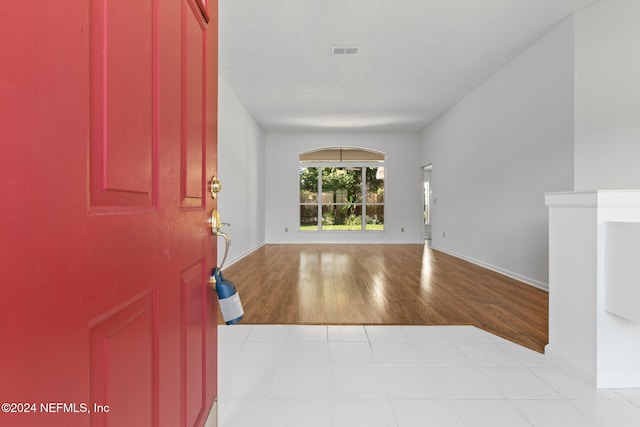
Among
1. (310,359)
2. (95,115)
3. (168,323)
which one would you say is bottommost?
(310,359)

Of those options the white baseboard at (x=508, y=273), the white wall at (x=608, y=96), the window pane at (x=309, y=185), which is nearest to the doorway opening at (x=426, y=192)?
the white baseboard at (x=508, y=273)

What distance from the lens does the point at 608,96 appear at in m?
3.27

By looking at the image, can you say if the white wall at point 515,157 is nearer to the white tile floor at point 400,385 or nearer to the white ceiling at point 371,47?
the white ceiling at point 371,47

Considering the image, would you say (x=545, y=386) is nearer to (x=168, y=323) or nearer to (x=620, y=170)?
(x=168, y=323)

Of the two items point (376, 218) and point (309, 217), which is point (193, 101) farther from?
point (376, 218)

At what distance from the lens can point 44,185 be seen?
0.40 m

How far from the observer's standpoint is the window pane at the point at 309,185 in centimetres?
896

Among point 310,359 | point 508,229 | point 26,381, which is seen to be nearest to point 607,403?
point 310,359

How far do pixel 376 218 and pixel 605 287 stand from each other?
24.1 ft

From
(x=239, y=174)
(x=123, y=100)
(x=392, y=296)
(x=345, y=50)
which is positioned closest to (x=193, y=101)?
(x=123, y=100)

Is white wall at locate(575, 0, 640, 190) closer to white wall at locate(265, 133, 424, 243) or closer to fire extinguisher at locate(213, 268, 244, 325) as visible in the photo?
fire extinguisher at locate(213, 268, 244, 325)

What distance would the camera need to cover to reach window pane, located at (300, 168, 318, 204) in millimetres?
8961

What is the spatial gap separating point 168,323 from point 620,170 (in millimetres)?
4088

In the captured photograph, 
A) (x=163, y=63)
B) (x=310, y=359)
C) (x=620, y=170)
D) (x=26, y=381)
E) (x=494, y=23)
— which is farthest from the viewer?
(x=494, y=23)
